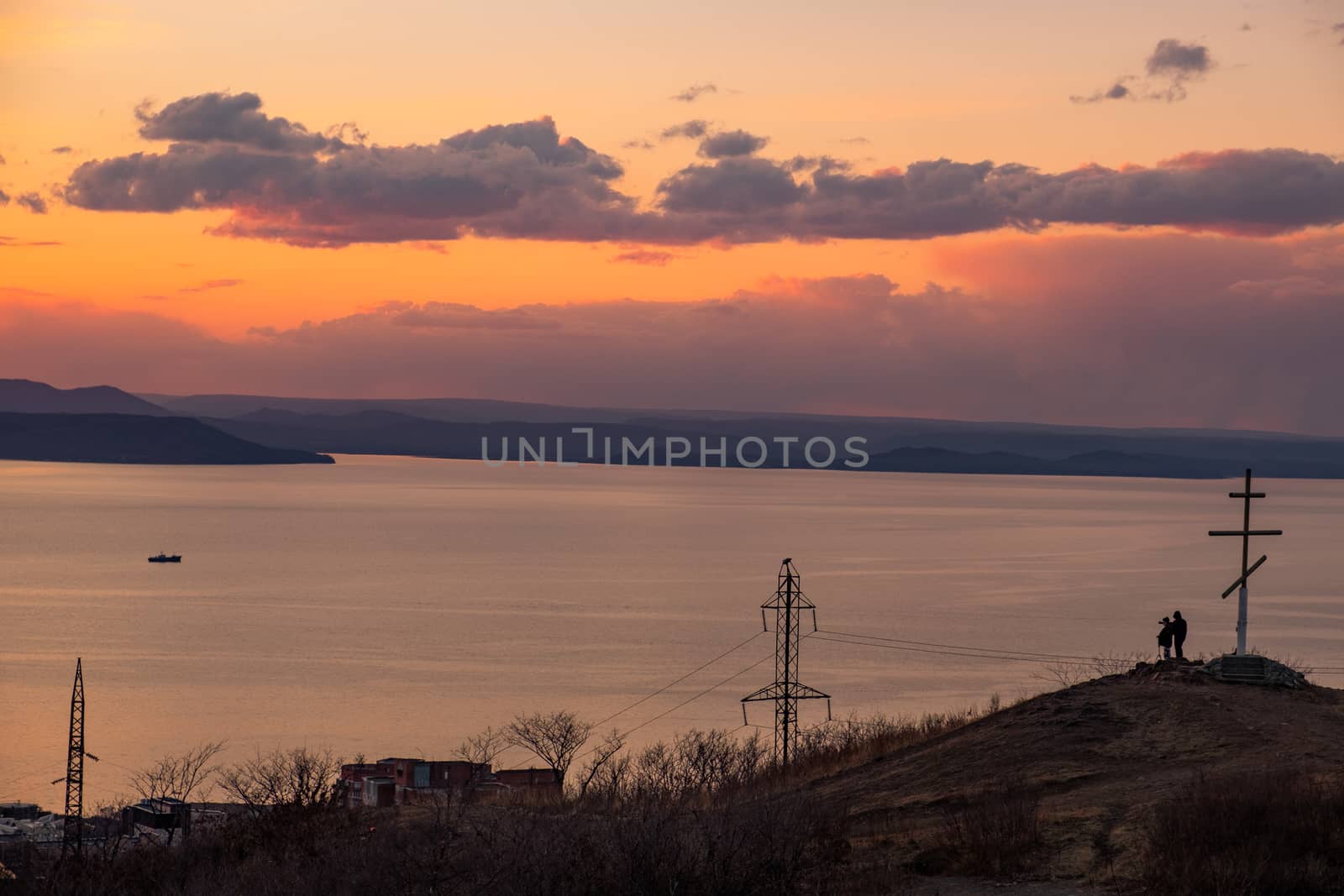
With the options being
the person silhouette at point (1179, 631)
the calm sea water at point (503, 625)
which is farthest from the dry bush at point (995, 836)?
the calm sea water at point (503, 625)

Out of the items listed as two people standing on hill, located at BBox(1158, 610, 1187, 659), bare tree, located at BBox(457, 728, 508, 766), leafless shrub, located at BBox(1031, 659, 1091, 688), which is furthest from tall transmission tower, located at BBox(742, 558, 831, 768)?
leafless shrub, located at BBox(1031, 659, 1091, 688)

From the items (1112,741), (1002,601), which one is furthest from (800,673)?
(1112,741)

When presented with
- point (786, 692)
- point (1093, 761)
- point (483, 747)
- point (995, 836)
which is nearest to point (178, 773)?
point (483, 747)

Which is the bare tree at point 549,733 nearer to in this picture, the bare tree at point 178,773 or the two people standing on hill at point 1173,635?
the bare tree at point 178,773

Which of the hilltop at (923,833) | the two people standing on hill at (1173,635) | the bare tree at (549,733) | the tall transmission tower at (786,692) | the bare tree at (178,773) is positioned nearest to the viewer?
the hilltop at (923,833)

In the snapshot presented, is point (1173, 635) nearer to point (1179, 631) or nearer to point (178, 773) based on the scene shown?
point (1179, 631)
